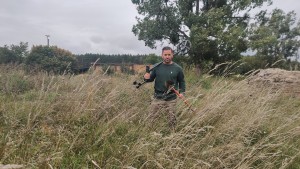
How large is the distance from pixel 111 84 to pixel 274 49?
127 feet

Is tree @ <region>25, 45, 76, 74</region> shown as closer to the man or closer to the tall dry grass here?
the man

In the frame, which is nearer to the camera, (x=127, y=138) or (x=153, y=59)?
(x=127, y=138)

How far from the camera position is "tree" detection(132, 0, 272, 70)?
17.2m

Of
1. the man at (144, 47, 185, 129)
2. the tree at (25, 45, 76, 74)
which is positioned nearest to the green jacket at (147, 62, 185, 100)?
the man at (144, 47, 185, 129)

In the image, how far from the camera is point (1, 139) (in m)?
2.97

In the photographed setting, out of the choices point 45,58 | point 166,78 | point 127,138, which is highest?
point 45,58

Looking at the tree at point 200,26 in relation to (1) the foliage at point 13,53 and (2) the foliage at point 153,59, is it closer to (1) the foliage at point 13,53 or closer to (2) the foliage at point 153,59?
(2) the foliage at point 153,59

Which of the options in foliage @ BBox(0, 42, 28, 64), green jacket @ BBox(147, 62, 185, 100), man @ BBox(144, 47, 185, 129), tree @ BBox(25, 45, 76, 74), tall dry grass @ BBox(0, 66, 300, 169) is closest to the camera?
tall dry grass @ BBox(0, 66, 300, 169)

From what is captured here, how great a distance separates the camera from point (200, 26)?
17594 millimetres

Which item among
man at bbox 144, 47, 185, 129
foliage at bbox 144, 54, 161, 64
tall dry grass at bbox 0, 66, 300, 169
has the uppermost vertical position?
foliage at bbox 144, 54, 161, 64

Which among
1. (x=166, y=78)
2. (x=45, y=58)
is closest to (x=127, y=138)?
(x=166, y=78)

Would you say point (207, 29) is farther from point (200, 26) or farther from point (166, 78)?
point (166, 78)

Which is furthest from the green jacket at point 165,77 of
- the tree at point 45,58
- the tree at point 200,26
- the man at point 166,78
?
the tree at point 45,58

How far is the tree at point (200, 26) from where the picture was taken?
1725 cm
